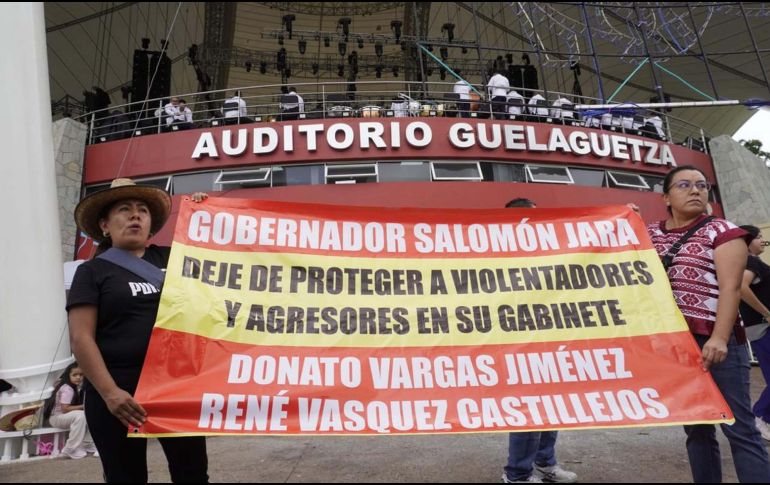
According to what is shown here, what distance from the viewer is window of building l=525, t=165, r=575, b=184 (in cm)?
1302

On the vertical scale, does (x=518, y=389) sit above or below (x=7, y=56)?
below

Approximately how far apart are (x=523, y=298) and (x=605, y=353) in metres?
0.55

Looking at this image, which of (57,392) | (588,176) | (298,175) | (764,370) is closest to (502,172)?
(588,176)

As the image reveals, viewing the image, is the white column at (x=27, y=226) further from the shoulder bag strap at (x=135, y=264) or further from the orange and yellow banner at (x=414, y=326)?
the shoulder bag strap at (x=135, y=264)

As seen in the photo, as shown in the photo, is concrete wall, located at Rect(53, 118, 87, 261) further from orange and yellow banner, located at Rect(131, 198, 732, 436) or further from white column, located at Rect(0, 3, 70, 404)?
orange and yellow banner, located at Rect(131, 198, 732, 436)

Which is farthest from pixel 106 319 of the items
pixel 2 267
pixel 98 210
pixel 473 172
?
pixel 473 172

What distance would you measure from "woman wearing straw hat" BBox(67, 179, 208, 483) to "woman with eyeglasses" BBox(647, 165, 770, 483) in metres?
2.57

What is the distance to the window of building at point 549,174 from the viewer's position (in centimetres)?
1302

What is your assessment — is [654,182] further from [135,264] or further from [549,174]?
[135,264]

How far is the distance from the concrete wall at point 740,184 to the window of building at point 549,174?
6.29 m

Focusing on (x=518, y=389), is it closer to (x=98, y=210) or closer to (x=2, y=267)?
(x=98, y=210)

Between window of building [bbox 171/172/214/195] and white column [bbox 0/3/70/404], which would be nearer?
white column [bbox 0/3/70/404]

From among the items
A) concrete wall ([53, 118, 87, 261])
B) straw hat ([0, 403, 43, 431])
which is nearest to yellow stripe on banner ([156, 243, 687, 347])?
straw hat ([0, 403, 43, 431])

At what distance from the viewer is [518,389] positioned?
269cm
